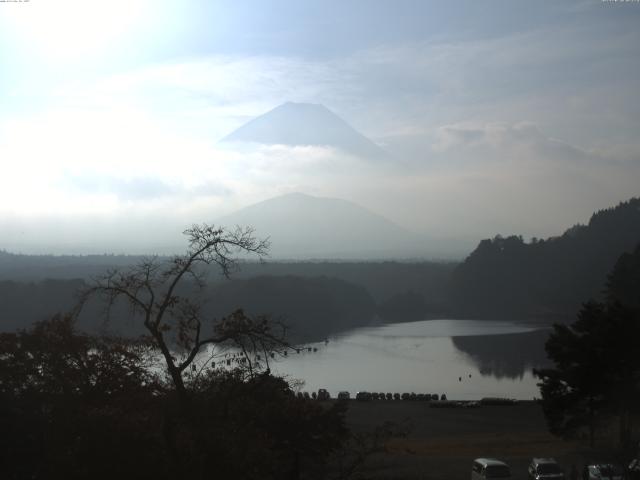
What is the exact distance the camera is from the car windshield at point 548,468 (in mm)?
9873

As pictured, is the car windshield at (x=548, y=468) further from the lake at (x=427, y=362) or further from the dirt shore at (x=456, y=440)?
the lake at (x=427, y=362)

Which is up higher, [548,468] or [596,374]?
[596,374]

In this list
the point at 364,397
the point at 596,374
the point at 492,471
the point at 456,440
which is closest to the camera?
the point at 492,471

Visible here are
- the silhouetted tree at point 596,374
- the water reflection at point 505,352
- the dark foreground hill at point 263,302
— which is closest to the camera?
the silhouetted tree at point 596,374

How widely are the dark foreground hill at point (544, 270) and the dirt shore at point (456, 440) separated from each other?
148 feet

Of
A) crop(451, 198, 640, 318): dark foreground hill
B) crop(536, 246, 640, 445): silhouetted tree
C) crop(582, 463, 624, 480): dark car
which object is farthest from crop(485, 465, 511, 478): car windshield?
crop(451, 198, 640, 318): dark foreground hill

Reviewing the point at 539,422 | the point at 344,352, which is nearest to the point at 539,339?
the point at 344,352

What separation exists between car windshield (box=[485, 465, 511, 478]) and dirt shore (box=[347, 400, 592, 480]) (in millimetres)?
336

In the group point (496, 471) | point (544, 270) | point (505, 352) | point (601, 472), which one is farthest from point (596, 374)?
point (544, 270)

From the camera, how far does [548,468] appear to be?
992cm

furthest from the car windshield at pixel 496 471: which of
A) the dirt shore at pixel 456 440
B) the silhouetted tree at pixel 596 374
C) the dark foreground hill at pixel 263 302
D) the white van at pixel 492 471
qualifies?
the dark foreground hill at pixel 263 302

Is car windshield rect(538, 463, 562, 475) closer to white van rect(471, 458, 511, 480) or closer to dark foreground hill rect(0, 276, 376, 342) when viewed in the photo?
white van rect(471, 458, 511, 480)

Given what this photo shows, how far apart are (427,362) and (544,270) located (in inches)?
1721

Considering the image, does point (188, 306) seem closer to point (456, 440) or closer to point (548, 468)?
point (548, 468)
